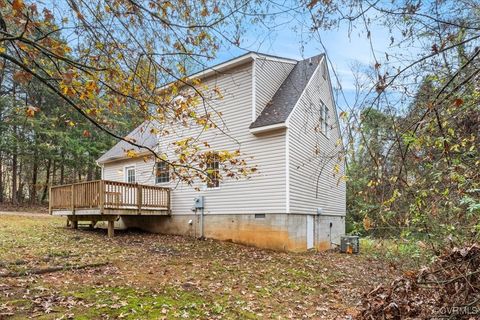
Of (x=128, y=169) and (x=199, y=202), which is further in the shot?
(x=128, y=169)

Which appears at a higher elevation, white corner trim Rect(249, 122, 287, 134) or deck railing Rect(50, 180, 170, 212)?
white corner trim Rect(249, 122, 287, 134)

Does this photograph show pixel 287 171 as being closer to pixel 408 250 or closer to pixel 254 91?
pixel 254 91

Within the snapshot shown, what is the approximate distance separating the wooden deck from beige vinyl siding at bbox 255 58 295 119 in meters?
5.11

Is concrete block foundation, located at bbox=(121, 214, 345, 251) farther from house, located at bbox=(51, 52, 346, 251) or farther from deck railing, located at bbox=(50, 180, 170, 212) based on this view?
deck railing, located at bbox=(50, 180, 170, 212)

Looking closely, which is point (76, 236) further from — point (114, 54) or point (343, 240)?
point (343, 240)

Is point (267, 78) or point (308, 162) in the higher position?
point (267, 78)

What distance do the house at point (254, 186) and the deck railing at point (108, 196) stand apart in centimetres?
4

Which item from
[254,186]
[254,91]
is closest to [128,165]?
[254,186]

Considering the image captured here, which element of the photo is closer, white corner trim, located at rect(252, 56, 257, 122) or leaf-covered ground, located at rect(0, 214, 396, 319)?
leaf-covered ground, located at rect(0, 214, 396, 319)

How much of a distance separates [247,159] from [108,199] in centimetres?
492

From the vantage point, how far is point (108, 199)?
11.4m

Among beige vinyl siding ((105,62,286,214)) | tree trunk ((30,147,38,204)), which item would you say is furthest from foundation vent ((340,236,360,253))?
tree trunk ((30,147,38,204))

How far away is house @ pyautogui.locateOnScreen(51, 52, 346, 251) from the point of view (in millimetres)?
11109

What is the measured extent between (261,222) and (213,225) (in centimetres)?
206
